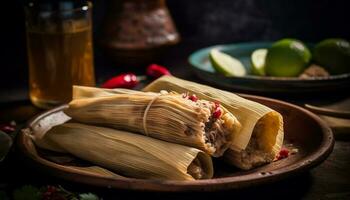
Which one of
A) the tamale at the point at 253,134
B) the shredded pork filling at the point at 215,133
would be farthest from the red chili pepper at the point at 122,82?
the shredded pork filling at the point at 215,133

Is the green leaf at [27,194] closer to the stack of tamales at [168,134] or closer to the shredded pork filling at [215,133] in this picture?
the stack of tamales at [168,134]

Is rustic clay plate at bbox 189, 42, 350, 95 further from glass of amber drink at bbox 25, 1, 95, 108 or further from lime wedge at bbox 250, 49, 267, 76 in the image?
glass of amber drink at bbox 25, 1, 95, 108

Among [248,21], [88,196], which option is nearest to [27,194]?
[88,196]

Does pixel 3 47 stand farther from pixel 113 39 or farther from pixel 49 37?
pixel 49 37

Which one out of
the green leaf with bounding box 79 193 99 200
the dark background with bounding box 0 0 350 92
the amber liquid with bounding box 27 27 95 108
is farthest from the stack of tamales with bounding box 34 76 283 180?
the dark background with bounding box 0 0 350 92

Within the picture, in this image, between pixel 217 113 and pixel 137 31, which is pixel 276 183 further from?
pixel 137 31

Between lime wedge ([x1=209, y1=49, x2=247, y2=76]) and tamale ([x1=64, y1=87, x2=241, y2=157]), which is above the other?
tamale ([x1=64, y1=87, x2=241, y2=157])
